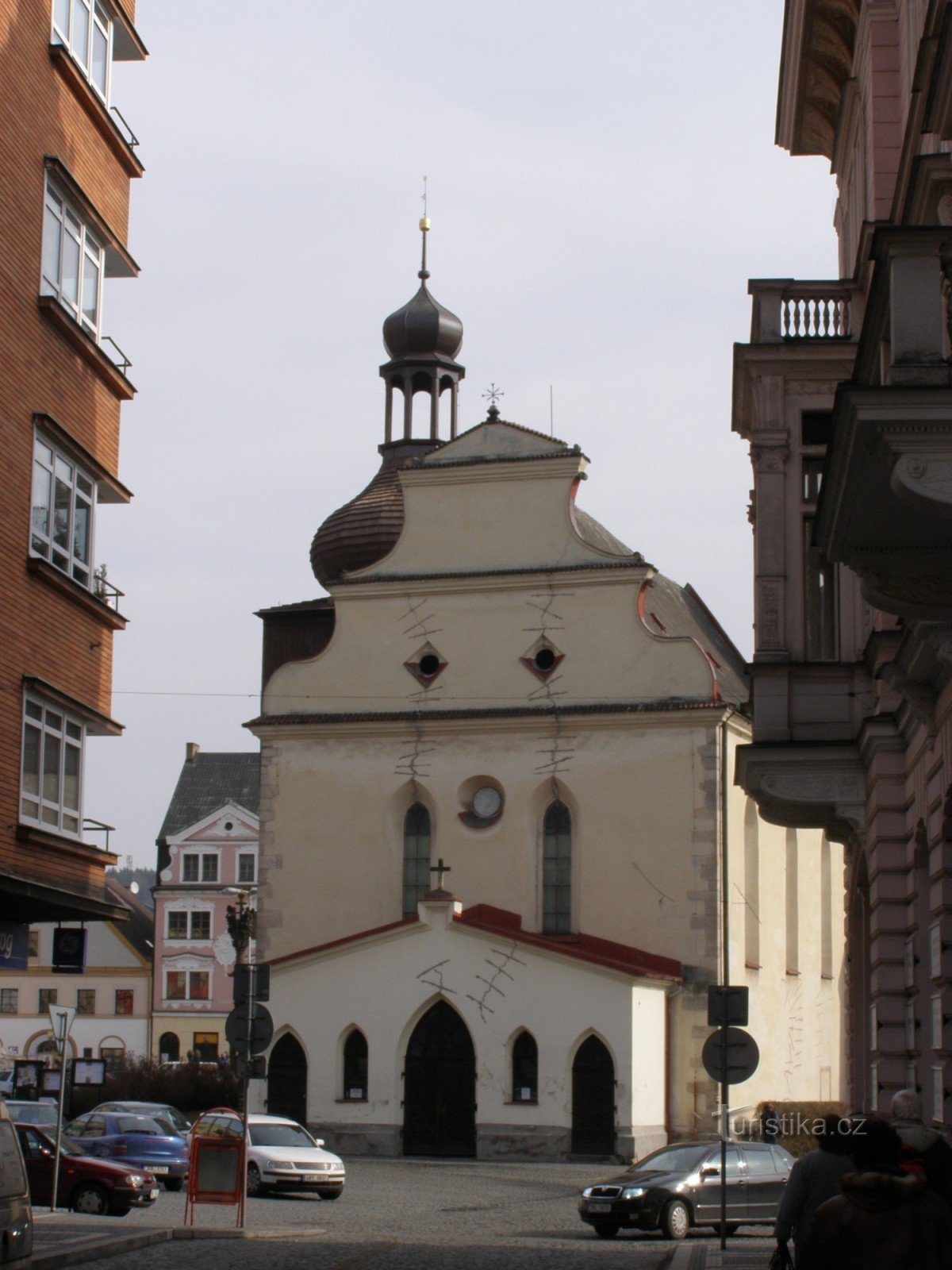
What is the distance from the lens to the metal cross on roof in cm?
3977

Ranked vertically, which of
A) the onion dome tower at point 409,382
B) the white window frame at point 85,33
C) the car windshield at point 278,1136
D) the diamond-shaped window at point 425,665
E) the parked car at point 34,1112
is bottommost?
the car windshield at point 278,1136

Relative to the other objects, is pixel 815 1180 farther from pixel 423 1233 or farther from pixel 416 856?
pixel 416 856

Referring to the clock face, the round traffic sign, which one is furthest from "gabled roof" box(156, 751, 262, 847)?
the round traffic sign

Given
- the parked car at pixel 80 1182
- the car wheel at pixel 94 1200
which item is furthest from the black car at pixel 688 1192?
the car wheel at pixel 94 1200

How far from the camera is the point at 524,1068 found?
38969 millimetres

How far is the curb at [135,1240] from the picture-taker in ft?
57.1

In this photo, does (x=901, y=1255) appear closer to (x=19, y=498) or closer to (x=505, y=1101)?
(x=19, y=498)

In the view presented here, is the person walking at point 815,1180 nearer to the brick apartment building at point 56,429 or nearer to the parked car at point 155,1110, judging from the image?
the brick apartment building at point 56,429

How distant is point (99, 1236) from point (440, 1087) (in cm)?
1994

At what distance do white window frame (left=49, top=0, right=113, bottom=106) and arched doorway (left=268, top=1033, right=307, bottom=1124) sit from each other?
2147cm

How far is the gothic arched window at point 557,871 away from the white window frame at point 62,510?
65.7ft

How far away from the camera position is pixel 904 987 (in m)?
18.3

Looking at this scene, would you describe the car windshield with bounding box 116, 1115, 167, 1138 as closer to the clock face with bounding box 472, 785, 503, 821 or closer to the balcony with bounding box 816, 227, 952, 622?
the clock face with bounding box 472, 785, 503, 821

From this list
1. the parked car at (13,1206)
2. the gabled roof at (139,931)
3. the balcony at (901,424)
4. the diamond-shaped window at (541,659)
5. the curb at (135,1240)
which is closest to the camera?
the balcony at (901,424)
